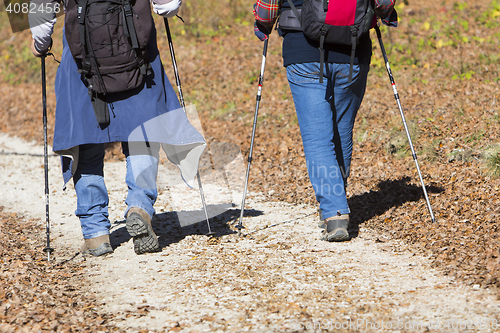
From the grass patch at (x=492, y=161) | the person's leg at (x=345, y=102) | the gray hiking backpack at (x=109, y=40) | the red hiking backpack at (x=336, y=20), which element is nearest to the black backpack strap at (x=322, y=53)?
the red hiking backpack at (x=336, y=20)

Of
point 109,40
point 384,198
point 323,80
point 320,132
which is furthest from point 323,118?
point 109,40

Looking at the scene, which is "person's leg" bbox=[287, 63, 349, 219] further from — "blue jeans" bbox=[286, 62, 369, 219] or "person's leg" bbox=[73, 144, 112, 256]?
"person's leg" bbox=[73, 144, 112, 256]

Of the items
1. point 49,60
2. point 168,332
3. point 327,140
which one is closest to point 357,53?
point 327,140

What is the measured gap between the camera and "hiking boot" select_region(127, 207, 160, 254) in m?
3.63

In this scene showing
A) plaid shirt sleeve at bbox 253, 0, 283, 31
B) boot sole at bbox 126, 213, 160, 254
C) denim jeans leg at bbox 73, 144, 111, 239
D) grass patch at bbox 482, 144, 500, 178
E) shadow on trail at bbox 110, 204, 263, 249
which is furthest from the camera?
grass patch at bbox 482, 144, 500, 178

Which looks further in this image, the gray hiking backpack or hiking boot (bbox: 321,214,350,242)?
hiking boot (bbox: 321,214,350,242)

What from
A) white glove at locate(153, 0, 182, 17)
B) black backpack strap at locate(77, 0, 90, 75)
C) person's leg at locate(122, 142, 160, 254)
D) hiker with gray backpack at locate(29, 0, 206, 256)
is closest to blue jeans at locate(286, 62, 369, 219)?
hiker with gray backpack at locate(29, 0, 206, 256)

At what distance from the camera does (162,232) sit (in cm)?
473

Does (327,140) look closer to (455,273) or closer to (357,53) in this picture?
(357,53)

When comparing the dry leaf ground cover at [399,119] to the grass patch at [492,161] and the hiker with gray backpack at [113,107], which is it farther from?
the hiker with gray backpack at [113,107]

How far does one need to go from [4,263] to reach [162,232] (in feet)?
4.75

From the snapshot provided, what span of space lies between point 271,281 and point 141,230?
109 centimetres

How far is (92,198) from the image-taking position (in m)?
3.98

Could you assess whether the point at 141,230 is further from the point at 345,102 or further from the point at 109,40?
the point at 345,102
